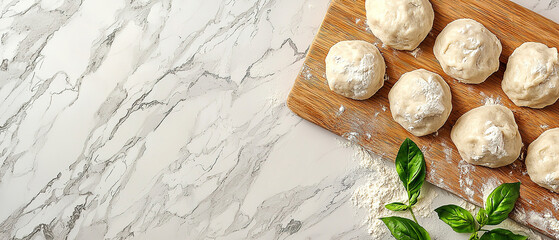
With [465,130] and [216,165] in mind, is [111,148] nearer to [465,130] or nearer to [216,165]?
[216,165]

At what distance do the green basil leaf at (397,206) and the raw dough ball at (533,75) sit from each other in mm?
469

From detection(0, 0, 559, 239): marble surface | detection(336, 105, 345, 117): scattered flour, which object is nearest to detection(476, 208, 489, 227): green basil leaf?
detection(0, 0, 559, 239): marble surface

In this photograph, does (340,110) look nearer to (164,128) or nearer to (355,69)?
(355,69)

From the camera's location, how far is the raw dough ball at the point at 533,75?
1488 mm

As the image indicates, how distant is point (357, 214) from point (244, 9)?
76 cm

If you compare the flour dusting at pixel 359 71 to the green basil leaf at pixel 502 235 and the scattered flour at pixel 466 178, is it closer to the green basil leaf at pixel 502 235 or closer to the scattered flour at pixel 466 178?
the scattered flour at pixel 466 178

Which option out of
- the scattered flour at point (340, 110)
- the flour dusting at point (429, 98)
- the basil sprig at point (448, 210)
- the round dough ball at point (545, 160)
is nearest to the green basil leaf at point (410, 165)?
the basil sprig at point (448, 210)

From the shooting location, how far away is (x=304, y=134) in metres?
1.66

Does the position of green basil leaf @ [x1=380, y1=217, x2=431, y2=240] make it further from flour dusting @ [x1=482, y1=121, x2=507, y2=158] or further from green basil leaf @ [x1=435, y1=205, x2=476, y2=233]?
flour dusting @ [x1=482, y1=121, x2=507, y2=158]

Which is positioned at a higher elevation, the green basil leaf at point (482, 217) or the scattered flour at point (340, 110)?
the scattered flour at point (340, 110)

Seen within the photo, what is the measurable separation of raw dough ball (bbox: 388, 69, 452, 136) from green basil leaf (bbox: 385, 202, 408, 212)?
0.74 ft

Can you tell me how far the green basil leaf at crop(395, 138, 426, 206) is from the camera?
1554 mm

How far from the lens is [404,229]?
1.56 meters

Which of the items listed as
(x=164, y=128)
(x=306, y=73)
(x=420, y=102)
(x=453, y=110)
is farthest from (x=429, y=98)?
(x=164, y=128)
